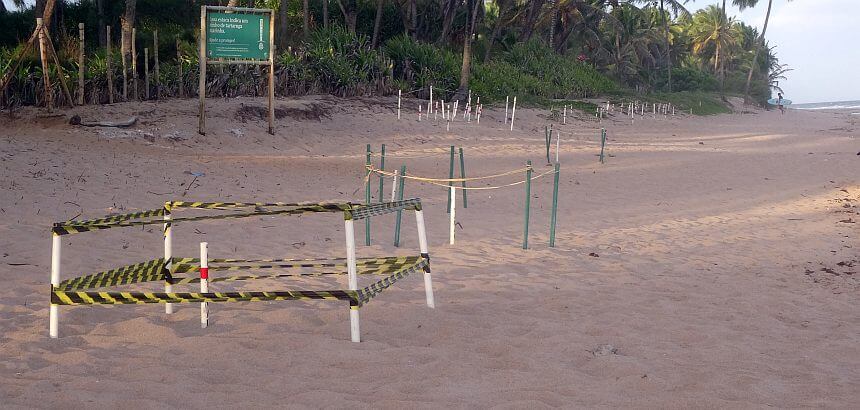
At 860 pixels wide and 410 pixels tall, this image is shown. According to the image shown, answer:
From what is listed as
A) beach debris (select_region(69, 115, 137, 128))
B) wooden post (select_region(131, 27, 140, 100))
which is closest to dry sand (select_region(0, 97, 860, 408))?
beach debris (select_region(69, 115, 137, 128))

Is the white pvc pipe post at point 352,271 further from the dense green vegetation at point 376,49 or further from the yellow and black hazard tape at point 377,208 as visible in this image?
the dense green vegetation at point 376,49

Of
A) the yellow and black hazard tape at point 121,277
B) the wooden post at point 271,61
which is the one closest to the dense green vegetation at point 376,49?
the wooden post at point 271,61

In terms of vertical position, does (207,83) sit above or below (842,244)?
above

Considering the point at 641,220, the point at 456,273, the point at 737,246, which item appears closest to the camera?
the point at 456,273

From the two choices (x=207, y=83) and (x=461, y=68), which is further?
(x=461, y=68)

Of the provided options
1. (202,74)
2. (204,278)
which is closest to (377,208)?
(204,278)

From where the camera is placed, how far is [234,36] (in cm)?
1653

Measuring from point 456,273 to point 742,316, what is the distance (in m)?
2.69

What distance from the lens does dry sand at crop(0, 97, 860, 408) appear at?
4395mm

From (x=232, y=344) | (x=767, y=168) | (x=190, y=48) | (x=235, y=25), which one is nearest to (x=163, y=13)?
(x=190, y=48)

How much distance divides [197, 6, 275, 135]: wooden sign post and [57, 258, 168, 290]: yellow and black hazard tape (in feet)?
36.1

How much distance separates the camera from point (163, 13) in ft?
83.3

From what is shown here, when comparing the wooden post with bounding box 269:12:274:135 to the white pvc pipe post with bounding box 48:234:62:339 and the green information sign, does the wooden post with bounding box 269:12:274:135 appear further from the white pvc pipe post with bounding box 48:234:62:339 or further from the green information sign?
the white pvc pipe post with bounding box 48:234:62:339

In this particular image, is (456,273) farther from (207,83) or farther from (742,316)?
(207,83)
